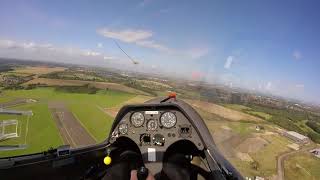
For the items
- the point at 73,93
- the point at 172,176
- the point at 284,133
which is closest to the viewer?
the point at 172,176

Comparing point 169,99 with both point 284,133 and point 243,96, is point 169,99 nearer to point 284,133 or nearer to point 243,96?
point 243,96

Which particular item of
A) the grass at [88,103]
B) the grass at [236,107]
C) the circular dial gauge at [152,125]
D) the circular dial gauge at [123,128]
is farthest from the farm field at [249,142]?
the grass at [88,103]

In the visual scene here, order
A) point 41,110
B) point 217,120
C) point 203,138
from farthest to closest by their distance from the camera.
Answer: point 41,110 → point 217,120 → point 203,138

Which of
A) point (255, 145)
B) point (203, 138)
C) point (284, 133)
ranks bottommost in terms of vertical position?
point (255, 145)

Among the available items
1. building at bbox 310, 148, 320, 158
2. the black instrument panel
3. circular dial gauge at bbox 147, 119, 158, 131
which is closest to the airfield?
building at bbox 310, 148, 320, 158

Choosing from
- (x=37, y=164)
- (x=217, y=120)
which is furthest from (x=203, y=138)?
(x=37, y=164)

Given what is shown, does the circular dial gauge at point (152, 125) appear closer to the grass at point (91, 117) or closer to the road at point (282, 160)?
the road at point (282, 160)

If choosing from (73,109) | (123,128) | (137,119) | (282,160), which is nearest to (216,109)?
(137,119)
